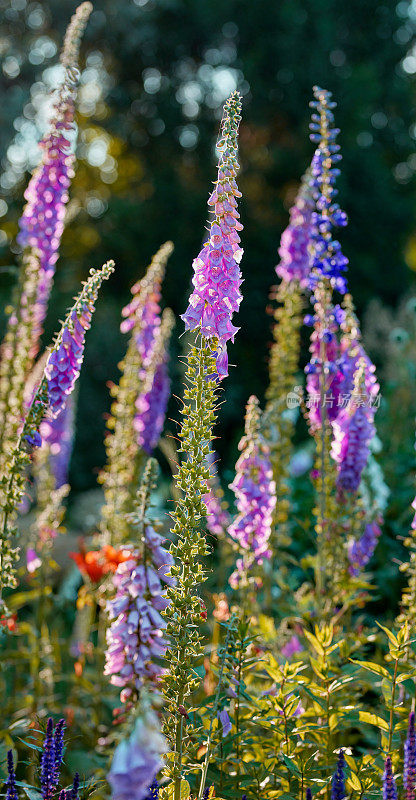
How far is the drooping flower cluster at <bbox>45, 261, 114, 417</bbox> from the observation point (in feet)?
7.38

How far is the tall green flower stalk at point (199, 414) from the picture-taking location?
1.92m

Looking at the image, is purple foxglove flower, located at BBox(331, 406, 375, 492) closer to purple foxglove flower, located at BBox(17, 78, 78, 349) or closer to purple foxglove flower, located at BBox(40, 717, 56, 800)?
purple foxglove flower, located at BBox(17, 78, 78, 349)

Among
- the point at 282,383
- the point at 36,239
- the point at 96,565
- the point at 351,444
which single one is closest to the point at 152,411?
the point at 282,383

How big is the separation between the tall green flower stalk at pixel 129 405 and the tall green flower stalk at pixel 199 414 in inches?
58.7

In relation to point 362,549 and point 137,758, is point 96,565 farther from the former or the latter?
point 137,758

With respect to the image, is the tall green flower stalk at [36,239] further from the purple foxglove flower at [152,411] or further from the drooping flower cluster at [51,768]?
the drooping flower cluster at [51,768]

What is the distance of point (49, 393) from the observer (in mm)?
2361

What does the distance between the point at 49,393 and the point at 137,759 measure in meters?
1.31

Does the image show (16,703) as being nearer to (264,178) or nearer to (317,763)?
(317,763)

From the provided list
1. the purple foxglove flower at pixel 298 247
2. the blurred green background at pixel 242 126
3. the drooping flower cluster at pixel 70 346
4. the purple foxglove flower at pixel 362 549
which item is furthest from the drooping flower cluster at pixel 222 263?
the blurred green background at pixel 242 126

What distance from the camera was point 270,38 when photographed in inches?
607

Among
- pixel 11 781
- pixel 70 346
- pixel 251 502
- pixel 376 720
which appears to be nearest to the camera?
pixel 11 781

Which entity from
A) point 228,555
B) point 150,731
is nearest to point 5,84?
Result: point 228,555

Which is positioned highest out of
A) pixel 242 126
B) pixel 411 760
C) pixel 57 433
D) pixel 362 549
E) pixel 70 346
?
pixel 242 126
